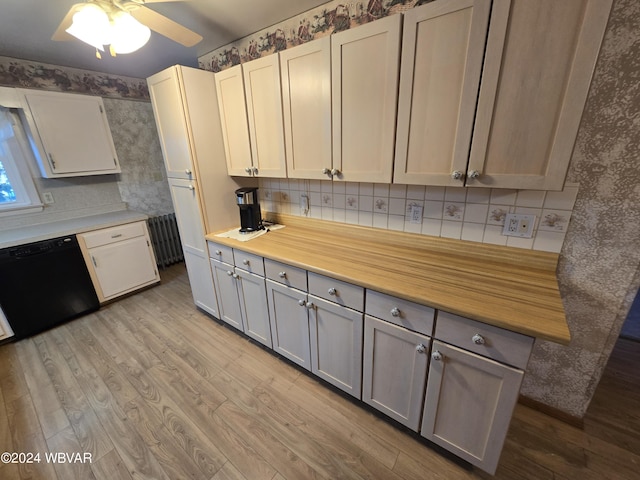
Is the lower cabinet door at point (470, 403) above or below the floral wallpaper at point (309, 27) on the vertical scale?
below

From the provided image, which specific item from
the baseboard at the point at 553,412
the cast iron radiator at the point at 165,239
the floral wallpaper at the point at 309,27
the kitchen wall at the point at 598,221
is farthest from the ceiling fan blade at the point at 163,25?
the baseboard at the point at 553,412

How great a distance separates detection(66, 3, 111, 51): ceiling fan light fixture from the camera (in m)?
1.00

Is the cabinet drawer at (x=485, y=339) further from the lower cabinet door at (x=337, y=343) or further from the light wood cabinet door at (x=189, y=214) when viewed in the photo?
the light wood cabinet door at (x=189, y=214)

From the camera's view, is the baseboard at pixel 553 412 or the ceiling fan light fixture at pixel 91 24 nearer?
the ceiling fan light fixture at pixel 91 24

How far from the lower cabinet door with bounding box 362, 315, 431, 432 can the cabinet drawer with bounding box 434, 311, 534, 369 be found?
113mm

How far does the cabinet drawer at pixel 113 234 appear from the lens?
8.17ft

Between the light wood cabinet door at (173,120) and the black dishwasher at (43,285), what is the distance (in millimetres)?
1363

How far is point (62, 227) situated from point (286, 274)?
2.45 meters

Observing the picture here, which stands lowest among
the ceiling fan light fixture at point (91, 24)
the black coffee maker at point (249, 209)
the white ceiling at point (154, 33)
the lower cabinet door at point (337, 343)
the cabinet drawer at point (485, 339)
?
the lower cabinet door at point (337, 343)

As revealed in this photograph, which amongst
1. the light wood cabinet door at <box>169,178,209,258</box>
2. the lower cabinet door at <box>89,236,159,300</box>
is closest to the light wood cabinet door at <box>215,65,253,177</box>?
the light wood cabinet door at <box>169,178,209,258</box>

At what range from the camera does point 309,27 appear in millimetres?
1652

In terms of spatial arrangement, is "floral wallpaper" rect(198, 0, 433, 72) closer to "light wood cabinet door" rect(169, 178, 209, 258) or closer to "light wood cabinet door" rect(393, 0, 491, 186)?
"light wood cabinet door" rect(393, 0, 491, 186)

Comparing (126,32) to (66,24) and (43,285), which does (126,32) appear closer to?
(66,24)

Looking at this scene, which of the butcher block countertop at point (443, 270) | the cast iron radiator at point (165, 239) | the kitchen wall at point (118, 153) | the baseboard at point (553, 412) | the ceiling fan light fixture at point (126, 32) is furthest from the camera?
the cast iron radiator at point (165, 239)
